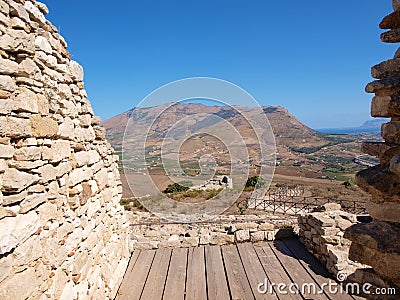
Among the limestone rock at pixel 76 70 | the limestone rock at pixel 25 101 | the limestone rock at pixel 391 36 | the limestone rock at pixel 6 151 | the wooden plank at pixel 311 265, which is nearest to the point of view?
the limestone rock at pixel 391 36

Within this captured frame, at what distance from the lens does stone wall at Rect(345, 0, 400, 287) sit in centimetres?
152

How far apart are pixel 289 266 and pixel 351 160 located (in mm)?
39245

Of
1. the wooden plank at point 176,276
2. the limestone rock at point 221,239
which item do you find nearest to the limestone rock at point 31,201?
the wooden plank at point 176,276

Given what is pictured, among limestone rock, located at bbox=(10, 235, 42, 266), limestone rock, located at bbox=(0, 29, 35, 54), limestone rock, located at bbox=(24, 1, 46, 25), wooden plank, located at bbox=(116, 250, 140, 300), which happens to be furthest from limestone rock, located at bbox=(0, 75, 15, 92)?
wooden plank, located at bbox=(116, 250, 140, 300)

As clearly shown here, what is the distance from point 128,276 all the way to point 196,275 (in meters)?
1.04

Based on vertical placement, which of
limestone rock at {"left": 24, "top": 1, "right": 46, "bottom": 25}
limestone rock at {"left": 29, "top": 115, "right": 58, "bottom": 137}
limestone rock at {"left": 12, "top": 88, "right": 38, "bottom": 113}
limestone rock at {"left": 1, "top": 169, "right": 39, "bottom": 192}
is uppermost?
limestone rock at {"left": 24, "top": 1, "right": 46, "bottom": 25}

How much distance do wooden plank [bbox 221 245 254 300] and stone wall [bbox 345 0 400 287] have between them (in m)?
2.52

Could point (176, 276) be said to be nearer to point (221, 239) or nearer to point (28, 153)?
point (221, 239)

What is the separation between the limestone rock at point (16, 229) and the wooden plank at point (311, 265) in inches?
142

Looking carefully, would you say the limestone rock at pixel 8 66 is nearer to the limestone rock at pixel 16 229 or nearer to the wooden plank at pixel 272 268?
the limestone rock at pixel 16 229

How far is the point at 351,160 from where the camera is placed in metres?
38.8

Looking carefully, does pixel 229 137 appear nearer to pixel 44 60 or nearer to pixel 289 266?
pixel 289 266

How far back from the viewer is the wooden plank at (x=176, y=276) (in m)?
3.86

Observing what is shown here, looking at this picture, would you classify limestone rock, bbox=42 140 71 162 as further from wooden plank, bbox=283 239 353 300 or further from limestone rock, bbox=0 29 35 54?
wooden plank, bbox=283 239 353 300
